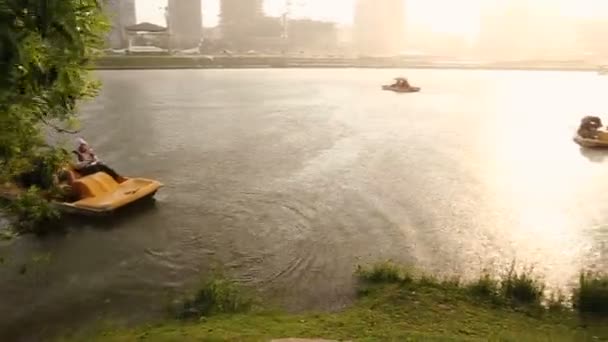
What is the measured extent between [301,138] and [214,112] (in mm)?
11025

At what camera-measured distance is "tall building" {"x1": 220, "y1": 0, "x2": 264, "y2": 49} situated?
138375mm

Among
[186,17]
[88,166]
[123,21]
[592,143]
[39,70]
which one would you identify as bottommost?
[592,143]

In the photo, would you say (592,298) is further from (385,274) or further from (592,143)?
(592,143)

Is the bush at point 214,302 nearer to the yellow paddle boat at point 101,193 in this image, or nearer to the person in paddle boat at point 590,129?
the yellow paddle boat at point 101,193

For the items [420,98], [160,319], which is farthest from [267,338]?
[420,98]

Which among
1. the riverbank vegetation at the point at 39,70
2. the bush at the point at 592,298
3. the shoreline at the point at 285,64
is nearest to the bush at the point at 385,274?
the bush at the point at 592,298

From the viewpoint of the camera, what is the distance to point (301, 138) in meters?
31.0

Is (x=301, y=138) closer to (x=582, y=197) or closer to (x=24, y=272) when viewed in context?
(x=582, y=197)

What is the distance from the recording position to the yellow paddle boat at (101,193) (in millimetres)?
17078

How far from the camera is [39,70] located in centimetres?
620

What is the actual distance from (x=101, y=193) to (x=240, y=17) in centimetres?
13043

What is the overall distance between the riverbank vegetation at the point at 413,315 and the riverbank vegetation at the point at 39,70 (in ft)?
11.3

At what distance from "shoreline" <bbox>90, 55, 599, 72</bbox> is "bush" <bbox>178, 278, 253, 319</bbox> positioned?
219 ft

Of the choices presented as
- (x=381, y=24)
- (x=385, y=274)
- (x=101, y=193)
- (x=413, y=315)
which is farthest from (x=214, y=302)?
(x=381, y=24)
